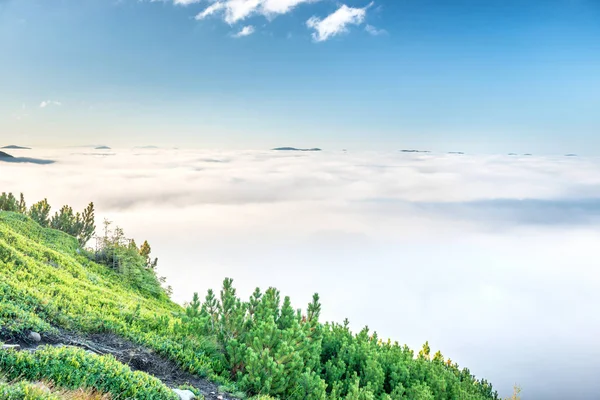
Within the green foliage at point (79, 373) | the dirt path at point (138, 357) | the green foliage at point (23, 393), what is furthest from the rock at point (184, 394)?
the green foliage at point (23, 393)

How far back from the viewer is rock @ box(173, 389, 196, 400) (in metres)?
7.64

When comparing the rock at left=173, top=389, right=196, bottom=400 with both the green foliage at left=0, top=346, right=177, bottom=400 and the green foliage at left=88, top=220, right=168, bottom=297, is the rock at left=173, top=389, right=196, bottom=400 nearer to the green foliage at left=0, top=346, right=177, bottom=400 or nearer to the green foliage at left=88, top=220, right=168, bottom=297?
the green foliage at left=0, top=346, right=177, bottom=400

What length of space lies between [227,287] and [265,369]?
264cm

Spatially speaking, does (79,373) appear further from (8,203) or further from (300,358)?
(8,203)

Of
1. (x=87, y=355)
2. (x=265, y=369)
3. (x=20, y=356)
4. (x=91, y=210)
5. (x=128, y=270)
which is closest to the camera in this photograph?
(x=20, y=356)

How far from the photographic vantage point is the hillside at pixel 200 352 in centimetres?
700

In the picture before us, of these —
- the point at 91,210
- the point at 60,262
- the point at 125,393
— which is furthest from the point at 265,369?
the point at 91,210

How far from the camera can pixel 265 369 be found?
29.7 ft

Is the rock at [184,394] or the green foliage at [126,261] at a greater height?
the rock at [184,394]

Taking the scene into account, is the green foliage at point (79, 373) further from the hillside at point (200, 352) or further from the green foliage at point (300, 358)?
the green foliage at point (300, 358)

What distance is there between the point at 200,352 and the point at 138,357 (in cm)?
142

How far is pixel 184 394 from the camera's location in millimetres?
7793

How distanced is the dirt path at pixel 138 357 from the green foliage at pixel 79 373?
1501mm

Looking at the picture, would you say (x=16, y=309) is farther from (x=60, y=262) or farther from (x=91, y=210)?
(x=91, y=210)
